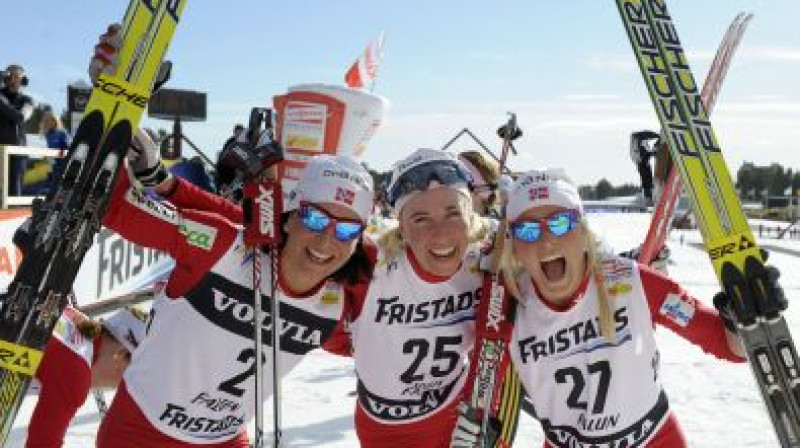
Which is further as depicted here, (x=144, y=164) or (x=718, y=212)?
(x=718, y=212)

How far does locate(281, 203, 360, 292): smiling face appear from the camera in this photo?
107 inches

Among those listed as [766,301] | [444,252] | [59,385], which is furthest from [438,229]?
[59,385]

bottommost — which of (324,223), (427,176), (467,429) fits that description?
(467,429)

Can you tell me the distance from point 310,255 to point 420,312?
0.51m

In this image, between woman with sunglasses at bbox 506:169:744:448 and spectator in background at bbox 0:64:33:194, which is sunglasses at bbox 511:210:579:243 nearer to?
woman with sunglasses at bbox 506:169:744:448

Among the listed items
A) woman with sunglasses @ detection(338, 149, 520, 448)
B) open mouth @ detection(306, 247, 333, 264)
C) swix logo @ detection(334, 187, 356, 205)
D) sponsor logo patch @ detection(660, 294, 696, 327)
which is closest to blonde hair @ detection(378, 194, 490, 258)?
woman with sunglasses @ detection(338, 149, 520, 448)

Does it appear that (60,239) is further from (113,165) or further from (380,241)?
(380,241)

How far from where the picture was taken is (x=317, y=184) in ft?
9.34

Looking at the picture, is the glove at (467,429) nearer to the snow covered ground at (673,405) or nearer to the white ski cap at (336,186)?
the white ski cap at (336,186)

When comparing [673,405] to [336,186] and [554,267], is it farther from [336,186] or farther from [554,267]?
[336,186]

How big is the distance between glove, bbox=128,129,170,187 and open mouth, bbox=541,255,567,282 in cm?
135

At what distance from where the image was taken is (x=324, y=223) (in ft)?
9.02

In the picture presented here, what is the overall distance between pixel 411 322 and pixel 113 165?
1193mm

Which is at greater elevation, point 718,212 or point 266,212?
point 266,212
